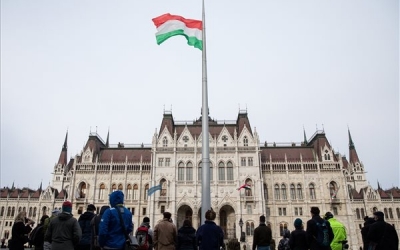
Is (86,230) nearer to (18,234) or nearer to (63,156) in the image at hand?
(18,234)

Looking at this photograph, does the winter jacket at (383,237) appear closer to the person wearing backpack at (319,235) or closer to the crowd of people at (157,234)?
the crowd of people at (157,234)

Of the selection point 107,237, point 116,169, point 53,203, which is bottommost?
point 107,237

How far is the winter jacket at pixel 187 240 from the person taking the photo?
9.01 metres

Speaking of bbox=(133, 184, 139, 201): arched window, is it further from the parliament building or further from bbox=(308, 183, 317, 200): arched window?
bbox=(308, 183, 317, 200): arched window

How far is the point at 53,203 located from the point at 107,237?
2441 inches

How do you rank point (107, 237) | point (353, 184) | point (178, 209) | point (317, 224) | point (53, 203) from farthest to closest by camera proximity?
point (353, 184) → point (53, 203) → point (178, 209) → point (317, 224) → point (107, 237)

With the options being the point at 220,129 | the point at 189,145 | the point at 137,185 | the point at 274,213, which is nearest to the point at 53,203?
the point at 137,185

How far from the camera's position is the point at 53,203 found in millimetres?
60219

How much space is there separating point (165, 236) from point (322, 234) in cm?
463

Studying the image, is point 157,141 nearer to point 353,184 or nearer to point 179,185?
point 179,185

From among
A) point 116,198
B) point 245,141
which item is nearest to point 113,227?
point 116,198

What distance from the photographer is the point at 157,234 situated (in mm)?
8992

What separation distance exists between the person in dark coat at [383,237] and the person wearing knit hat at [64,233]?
836 cm

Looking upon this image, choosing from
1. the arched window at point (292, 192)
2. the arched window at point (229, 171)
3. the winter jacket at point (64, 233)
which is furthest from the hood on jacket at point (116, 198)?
the arched window at point (292, 192)
